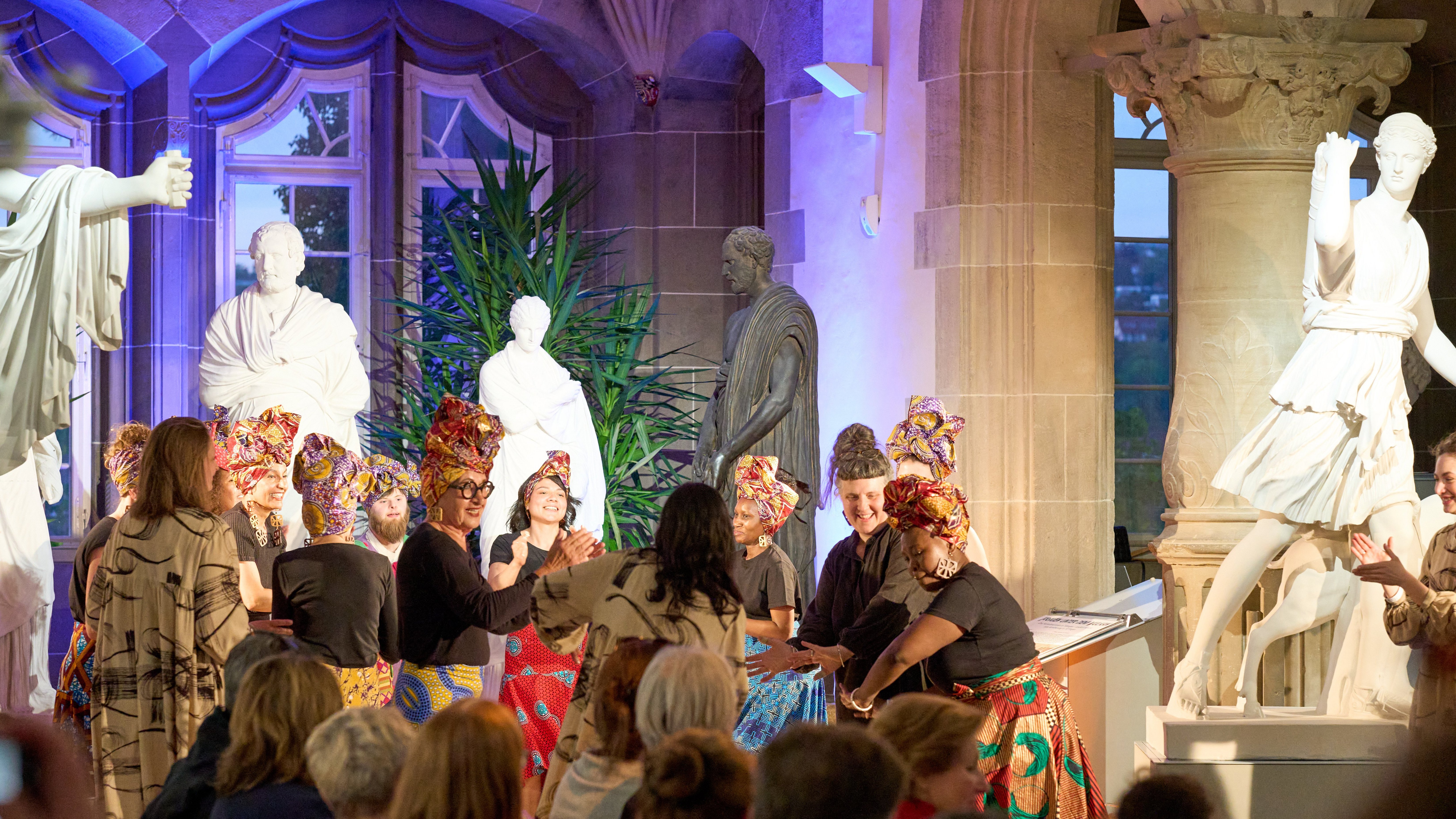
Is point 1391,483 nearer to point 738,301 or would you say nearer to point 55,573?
point 738,301

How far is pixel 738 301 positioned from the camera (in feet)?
31.5

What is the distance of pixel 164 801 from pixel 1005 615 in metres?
1.87

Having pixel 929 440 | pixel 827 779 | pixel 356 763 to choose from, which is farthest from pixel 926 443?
pixel 827 779

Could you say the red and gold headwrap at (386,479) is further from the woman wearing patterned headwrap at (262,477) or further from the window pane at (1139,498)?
the window pane at (1139,498)

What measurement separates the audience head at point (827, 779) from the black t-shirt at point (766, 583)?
8.09ft

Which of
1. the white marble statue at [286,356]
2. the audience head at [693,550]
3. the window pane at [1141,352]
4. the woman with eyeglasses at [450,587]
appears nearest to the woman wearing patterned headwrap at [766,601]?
the woman with eyeglasses at [450,587]

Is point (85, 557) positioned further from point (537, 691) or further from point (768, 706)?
point (768, 706)

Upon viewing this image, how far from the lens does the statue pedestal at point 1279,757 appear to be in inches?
179

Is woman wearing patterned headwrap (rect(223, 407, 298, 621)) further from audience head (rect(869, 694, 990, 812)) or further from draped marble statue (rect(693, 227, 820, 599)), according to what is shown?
audience head (rect(869, 694, 990, 812))

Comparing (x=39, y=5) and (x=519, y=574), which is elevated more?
(x=39, y=5)

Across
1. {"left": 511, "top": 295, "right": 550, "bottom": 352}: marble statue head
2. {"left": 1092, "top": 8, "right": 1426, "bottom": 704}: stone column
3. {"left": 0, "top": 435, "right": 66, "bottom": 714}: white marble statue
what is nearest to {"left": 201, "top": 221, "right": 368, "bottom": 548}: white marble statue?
{"left": 511, "top": 295, "right": 550, "bottom": 352}: marble statue head

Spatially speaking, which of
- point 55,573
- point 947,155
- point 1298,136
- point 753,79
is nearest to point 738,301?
point 753,79

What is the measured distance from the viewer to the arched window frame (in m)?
9.41

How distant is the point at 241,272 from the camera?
31.0ft
